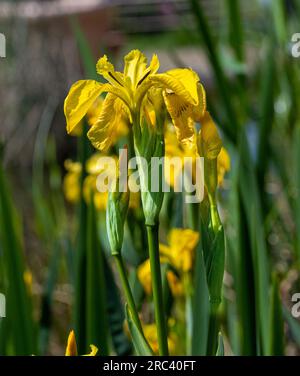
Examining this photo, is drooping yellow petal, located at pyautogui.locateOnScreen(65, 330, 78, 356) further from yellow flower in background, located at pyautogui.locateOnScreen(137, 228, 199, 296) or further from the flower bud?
yellow flower in background, located at pyautogui.locateOnScreen(137, 228, 199, 296)

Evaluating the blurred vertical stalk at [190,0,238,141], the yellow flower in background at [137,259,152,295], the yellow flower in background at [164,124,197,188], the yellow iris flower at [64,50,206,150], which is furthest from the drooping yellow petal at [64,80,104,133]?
the blurred vertical stalk at [190,0,238,141]

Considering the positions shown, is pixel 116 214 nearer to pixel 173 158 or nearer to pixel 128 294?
pixel 128 294

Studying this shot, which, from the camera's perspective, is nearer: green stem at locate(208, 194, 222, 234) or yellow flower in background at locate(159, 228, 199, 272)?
green stem at locate(208, 194, 222, 234)

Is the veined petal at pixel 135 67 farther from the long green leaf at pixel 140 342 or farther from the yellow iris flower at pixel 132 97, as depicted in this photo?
the long green leaf at pixel 140 342

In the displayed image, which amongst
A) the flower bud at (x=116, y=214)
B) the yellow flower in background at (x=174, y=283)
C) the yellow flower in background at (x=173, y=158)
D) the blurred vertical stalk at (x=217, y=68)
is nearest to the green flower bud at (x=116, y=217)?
the flower bud at (x=116, y=214)
